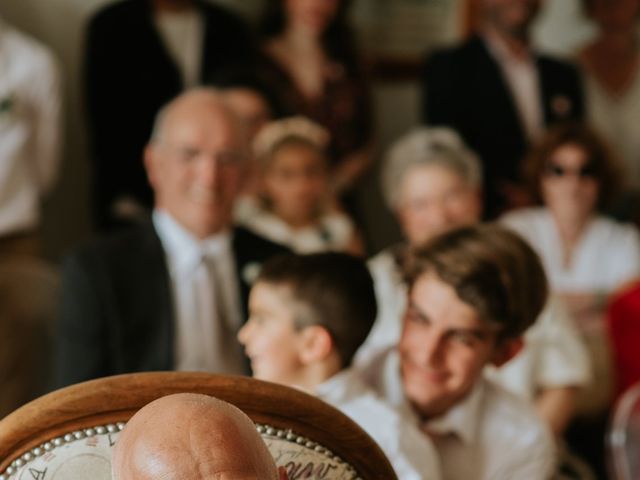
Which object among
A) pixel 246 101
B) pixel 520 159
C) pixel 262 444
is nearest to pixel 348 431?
pixel 262 444

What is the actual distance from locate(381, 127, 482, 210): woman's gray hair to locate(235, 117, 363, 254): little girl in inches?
12.0

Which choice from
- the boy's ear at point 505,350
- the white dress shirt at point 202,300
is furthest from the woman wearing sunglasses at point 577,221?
the boy's ear at point 505,350

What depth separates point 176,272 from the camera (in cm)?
201

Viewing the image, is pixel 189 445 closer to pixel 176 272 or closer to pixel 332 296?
pixel 332 296

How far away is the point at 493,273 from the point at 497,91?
2.37 meters

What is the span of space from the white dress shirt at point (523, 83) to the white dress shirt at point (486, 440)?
2.35 m

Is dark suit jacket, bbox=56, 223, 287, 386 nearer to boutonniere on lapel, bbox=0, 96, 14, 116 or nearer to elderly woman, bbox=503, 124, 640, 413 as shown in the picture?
boutonniere on lapel, bbox=0, 96, 14, 116

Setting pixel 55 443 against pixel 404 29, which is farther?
pixel 404 29

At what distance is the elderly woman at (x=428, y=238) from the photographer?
2.03 meters

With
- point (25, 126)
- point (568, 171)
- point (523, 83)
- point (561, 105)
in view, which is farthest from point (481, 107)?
point (25, 126)

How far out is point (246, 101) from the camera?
10.0 feet

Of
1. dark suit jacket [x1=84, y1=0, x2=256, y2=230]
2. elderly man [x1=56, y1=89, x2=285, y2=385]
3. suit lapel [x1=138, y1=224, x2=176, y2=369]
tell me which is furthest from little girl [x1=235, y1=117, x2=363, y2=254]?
suit lapel [x1=138, y1=224, x2=176, y2=369]

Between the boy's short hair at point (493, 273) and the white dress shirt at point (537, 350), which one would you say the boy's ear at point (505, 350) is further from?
the white dress shirt at point (537, 350)

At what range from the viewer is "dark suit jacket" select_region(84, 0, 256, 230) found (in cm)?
340
